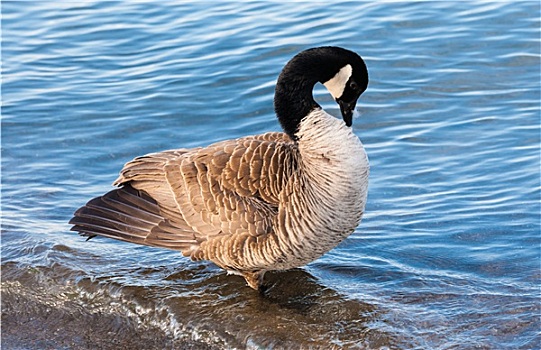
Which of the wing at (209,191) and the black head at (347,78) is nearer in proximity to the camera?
the black head at (347,78)

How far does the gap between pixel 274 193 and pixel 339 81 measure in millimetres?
934

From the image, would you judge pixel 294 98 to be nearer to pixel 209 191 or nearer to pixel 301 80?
pixel 301 80

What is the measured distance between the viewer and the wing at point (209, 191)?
646cm

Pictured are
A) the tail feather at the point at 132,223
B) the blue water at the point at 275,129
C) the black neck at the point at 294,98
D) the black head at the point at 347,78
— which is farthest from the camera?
the tail feather at the point at 132,223

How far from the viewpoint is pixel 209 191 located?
6.63 m

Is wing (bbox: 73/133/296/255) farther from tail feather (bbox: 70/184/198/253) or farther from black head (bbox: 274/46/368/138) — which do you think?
black head (bbox: 274/46/368/138)

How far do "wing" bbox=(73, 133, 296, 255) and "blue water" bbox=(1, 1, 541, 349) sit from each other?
60cm

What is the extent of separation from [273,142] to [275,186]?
0.42 metres

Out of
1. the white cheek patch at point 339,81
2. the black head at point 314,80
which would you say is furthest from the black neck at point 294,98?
the white cheek patch at point 339,81

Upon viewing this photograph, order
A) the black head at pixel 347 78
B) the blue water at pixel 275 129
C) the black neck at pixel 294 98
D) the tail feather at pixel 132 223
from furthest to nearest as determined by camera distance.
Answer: the tail feather at pixel 132 223, the blue water at pixel 275 129, the black neck at pixel 294 98, the black head at pixel 347 78

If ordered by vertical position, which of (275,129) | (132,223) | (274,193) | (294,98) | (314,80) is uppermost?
(314,80)

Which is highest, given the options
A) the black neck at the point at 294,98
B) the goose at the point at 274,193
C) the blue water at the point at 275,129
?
the black neck at the point at 294,98

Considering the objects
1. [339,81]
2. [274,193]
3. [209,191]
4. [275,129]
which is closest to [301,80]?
[339,81]

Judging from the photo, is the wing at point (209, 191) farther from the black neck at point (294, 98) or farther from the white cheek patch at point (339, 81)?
the white cheek patch at point (339, 81)
